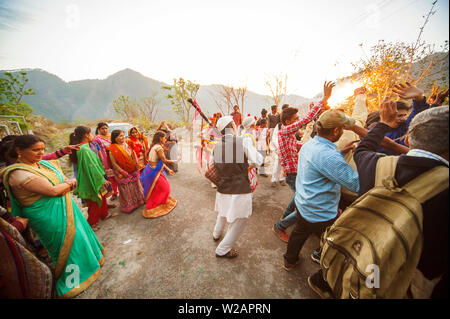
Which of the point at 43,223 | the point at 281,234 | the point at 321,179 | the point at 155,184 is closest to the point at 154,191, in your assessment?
the point at 155,184

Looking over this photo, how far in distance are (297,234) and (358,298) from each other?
0.81m

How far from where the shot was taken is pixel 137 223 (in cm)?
313

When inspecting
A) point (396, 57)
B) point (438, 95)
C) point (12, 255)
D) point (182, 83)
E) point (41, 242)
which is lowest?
point (41, 242)

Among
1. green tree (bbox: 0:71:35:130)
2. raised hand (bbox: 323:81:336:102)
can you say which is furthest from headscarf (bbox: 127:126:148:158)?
green tree (bbox: 0:71:35:130)

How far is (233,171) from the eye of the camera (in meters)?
1.95

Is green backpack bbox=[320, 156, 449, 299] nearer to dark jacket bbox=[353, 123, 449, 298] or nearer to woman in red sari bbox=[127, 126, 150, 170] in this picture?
dark jacket bbox=[353, 123, 449, 298]

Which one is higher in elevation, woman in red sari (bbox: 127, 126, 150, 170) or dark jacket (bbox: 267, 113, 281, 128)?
dark jacket (bbox: 267, 113, 281, 128)

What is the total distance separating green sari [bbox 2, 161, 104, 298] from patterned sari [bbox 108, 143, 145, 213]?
1.26 meters

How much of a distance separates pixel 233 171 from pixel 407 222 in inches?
56.8

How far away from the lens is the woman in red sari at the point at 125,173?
322 cm

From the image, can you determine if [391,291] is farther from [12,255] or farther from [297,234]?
[12,255]

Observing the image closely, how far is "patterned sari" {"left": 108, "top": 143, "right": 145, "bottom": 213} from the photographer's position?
3262mm
